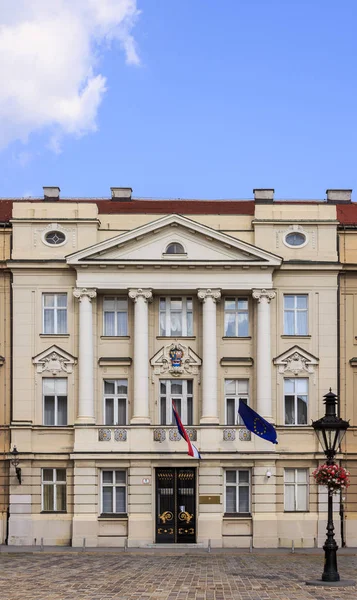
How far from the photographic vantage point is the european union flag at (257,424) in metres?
44.8

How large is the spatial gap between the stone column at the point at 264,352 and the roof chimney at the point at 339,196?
29.3 feet

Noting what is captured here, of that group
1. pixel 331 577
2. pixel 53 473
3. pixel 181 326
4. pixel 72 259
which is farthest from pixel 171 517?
pixel 331 577

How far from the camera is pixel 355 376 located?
4869 centimetres

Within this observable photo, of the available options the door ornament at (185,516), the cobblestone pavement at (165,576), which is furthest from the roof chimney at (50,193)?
the cobblestone pavement at (165,576)

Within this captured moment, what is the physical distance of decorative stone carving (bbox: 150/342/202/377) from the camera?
159ft

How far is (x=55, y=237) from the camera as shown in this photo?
48.9 m

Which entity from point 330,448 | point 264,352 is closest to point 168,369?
point 264,352

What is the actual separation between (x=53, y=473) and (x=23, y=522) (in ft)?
8.13

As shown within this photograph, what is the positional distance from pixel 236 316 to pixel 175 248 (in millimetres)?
4164

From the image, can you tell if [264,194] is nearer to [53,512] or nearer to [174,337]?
[174,337]

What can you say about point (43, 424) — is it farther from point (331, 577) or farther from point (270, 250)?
point (331, 577)

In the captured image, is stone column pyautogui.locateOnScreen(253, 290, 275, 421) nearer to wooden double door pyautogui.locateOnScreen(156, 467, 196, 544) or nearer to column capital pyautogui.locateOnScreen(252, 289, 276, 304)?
column capital pyautogui.locateOnScreen(252, 289, 276, 304)

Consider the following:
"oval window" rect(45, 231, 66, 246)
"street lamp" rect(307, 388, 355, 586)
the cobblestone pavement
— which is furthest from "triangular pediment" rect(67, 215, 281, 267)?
"street lamp" rect(307, 388, 355, 586)

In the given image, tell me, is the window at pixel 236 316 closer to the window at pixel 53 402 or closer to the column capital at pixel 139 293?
the column capital at pixel 139 293
